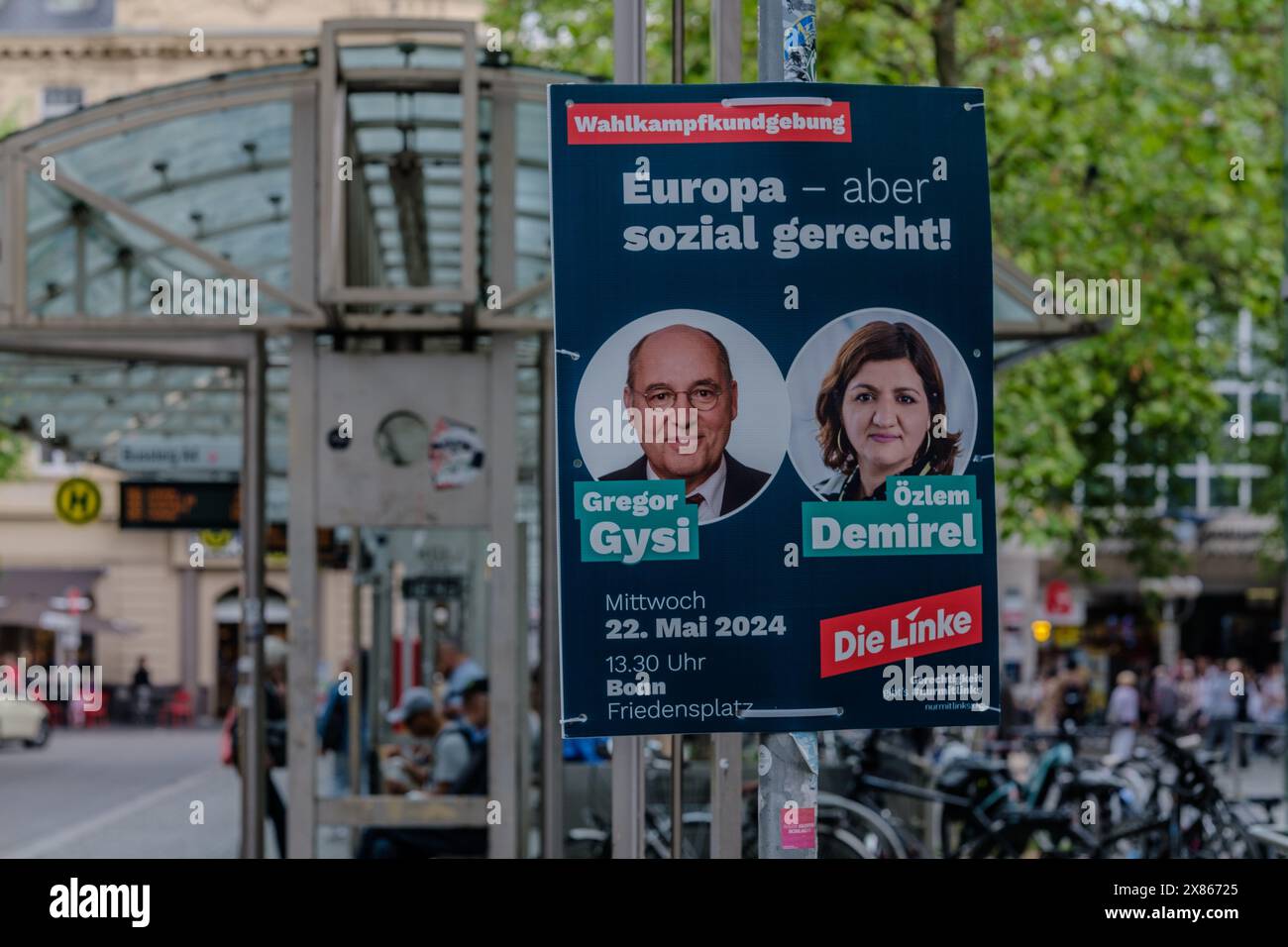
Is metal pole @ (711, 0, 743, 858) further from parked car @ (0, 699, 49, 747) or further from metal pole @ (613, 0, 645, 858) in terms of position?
parked car @ (0, 699, 49, 747)

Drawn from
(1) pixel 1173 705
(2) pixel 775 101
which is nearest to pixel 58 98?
(1) pixel 1173 705

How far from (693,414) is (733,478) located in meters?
0.15

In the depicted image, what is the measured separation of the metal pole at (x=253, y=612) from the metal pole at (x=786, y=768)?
16.4 feet

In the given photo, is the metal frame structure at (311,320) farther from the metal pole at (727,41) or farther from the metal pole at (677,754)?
the metal pole at (727,41)

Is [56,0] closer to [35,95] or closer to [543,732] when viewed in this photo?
[35,95]

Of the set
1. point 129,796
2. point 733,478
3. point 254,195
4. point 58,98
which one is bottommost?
point 129,796

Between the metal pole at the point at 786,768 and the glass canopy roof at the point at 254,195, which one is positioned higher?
the glass canopy roof at the point at 254,195

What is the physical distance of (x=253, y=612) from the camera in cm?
837

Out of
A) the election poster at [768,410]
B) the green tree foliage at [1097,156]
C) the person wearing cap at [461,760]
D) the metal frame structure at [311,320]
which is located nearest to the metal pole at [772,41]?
the election poster at [768,410]

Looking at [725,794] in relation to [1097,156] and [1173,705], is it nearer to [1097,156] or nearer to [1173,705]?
[1097,156]

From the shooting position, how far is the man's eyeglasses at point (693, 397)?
3418 mm

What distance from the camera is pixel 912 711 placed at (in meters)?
3.45
